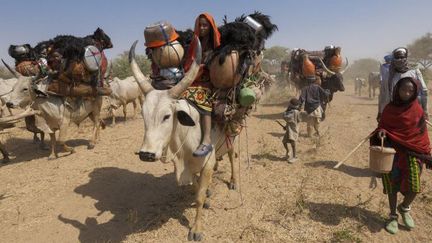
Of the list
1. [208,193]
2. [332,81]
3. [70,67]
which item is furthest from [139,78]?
[332,81]

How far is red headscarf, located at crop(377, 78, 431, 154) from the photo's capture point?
411cm

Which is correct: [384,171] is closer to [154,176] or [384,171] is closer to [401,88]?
[401,88]

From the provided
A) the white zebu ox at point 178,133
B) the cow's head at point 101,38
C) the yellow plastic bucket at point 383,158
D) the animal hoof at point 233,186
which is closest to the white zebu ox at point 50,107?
the cow's head at point 101,38

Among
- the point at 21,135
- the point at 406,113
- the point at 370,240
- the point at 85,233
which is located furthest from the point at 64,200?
the point at 21,135

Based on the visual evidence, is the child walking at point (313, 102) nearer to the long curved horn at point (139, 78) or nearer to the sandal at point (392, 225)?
the sandal at point (392, 225)

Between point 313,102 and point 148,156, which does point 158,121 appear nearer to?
point 148,156

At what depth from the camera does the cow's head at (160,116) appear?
3363 millimetres

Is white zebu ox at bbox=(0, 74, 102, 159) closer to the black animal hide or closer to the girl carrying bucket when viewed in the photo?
the black animal hide

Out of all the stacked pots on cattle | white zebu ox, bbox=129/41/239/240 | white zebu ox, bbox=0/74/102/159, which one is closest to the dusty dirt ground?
white zebu ox, bbox=0/74/102/159

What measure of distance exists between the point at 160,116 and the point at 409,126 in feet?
10.00

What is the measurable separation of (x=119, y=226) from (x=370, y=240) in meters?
3.29

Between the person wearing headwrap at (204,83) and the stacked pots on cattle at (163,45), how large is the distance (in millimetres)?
169

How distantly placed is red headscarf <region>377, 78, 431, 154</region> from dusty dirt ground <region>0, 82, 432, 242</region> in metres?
1.16

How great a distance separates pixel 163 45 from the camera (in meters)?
4.20
